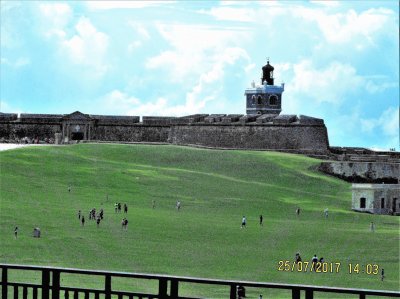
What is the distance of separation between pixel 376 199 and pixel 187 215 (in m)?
17.7

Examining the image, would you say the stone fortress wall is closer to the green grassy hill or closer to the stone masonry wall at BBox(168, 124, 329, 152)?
the stone masonry wall at BBox(168, 124, 329, 152)

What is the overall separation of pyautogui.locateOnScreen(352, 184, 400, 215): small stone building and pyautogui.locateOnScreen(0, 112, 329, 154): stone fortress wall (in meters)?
26.9

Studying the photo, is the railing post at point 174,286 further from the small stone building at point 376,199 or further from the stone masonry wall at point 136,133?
the stone masonry wall at point 136,133

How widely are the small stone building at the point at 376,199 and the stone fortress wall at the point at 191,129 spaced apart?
88.2 feet

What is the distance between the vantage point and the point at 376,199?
73.4 m

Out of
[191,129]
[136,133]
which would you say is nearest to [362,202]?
[191,129]

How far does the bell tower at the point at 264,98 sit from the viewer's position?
128m

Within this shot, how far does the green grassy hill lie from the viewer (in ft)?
142

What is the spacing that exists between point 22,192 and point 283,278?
25.3m
